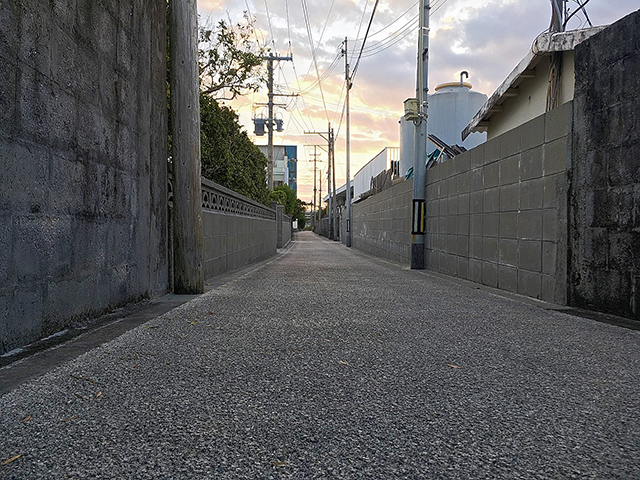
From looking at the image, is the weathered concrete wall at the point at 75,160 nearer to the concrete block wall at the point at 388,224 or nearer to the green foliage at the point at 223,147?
the green foliage at the point at 223,147

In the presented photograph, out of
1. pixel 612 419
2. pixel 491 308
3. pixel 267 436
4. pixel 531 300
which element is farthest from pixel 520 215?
pixel 267 436

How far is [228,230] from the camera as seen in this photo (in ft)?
32.8

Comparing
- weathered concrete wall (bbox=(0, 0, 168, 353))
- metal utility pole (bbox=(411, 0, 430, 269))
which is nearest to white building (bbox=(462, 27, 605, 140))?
metal utility pole (bbox=(411, 0, 430, 269))

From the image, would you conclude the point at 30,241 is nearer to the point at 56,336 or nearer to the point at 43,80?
the point at 56,336

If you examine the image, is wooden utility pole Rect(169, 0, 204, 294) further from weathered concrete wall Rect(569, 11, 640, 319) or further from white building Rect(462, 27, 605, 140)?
white building Rect(462, 27, 605, 140)

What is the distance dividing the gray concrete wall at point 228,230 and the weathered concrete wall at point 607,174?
16.8ft

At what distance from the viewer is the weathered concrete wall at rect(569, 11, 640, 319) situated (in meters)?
4.62

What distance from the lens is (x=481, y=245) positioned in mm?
8055

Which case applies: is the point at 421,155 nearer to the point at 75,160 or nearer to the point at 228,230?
the point at 228,230

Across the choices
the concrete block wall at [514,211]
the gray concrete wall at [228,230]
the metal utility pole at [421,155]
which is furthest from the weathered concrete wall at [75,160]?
the metal utility pole at [421,155]

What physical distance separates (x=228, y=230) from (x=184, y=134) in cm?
396

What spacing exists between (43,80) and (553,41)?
6.79 meters

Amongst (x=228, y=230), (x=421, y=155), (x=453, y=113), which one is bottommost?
(x=228, y=230)

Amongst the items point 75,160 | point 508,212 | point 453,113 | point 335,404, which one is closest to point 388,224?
point 453,113
